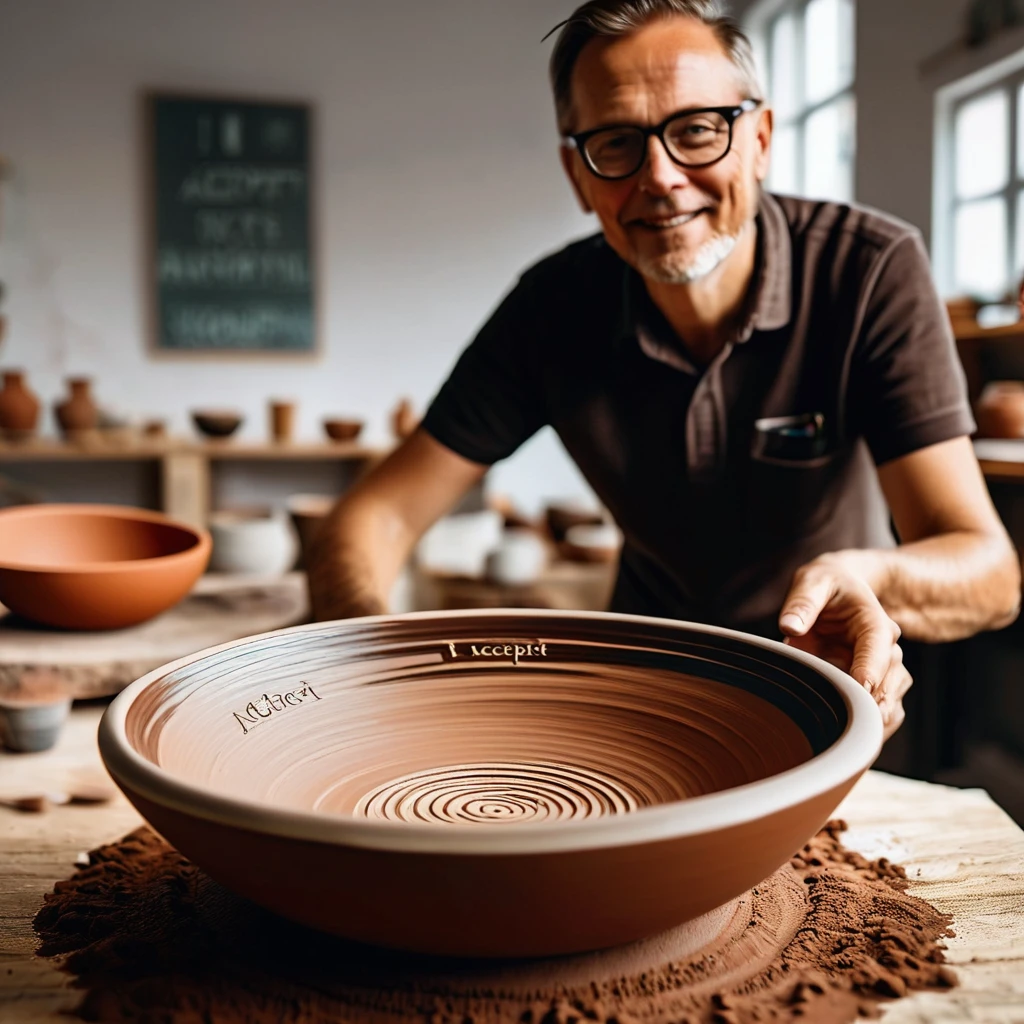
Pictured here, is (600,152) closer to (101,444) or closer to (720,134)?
(720,134)

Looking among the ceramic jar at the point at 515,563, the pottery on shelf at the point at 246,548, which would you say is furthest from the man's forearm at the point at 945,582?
the ceramic jar at the point at 515,563

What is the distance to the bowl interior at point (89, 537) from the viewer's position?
1.41 m

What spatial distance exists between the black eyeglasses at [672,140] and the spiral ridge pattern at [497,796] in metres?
0.84

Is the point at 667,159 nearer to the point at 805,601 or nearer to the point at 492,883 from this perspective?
the point at 805,601

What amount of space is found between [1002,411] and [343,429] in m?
2.38

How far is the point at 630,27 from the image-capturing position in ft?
4.06

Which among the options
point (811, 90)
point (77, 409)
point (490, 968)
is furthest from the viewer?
point (811, 90)

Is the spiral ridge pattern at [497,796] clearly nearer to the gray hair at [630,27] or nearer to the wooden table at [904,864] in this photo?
the wooden table at [904,864]

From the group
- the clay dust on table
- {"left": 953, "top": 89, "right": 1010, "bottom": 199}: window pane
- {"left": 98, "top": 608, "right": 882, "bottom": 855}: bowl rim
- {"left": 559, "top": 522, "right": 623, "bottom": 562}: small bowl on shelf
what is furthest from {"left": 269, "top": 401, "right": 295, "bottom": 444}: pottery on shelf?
{"left": 98, "top": 608, "right": 882, "bottom": 855}: bowl rim

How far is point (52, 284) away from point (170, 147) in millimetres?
881

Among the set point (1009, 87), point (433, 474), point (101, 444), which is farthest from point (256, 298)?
point (433, 474)

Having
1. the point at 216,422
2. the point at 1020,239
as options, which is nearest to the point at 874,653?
the point at 1020,239

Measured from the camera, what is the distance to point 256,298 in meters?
5.12

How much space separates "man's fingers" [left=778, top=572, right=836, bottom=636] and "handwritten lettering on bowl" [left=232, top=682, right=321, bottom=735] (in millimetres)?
347
